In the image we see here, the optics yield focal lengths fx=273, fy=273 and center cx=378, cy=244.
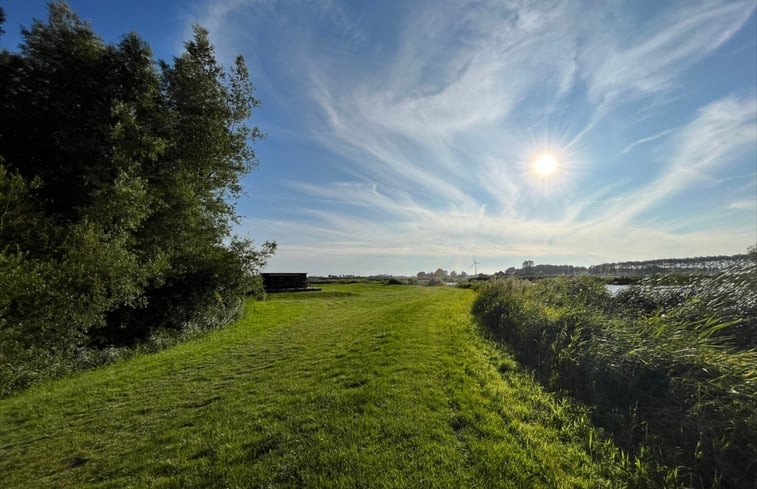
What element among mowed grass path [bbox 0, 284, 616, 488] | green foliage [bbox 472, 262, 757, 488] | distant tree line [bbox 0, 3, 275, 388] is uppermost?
distant tree line [bbox 0, 3, 275, 388]

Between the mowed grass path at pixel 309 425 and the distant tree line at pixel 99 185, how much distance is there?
2.58 m

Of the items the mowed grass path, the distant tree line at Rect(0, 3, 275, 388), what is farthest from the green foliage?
the distant tree line at Rect(0, 3, 275, 388)

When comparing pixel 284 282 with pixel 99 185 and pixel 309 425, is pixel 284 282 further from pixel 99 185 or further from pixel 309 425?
pixel 309 425

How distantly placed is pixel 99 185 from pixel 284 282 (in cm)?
3048

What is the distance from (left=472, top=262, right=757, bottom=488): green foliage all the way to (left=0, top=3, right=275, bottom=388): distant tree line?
1292 centimetres

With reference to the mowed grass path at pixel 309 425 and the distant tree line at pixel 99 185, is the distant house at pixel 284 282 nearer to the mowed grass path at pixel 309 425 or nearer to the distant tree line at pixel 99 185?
the distant tree line at pixel 99 185

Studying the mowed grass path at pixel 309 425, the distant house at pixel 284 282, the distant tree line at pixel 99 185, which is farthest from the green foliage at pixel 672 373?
the distant house at pixel 284 282

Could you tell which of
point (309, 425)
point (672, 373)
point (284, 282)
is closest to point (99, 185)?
point (309, 425)

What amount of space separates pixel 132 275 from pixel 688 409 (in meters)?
14.9

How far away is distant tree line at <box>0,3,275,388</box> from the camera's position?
7.21m

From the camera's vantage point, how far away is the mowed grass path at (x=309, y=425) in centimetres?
383

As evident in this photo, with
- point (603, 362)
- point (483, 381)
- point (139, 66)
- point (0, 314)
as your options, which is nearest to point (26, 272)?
point (0, 314)

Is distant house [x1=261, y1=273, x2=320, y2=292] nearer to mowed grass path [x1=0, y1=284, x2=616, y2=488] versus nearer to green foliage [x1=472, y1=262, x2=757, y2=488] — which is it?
mowed grass path [x1=0, y1=284, x2=616, y2=488]

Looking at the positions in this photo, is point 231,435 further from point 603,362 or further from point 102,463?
point 603,362
